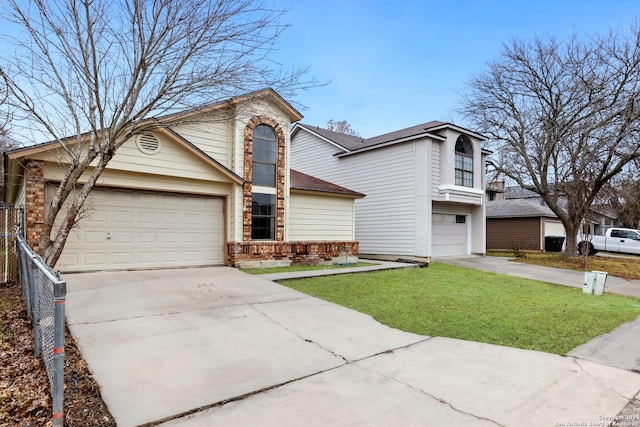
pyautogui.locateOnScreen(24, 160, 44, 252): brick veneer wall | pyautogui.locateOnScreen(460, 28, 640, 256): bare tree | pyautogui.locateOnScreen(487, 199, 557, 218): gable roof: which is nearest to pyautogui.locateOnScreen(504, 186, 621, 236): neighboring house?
pyautogui.locateOnScreen(487, 199, 557, 218): gable roof

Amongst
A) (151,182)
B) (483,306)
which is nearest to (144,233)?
(151,182)

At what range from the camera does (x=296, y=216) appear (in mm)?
12602

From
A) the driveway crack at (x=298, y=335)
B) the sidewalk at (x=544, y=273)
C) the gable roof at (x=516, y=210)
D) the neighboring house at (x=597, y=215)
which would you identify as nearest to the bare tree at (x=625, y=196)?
the neighboring house at (x=597, y=215)

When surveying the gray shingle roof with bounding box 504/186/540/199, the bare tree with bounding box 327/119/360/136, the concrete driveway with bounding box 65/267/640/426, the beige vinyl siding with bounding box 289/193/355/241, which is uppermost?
the bare tree with bounding box 327/119/360/136

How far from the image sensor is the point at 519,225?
Result: 1001 inches

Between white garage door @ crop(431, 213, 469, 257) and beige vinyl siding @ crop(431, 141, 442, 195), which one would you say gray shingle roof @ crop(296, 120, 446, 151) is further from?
white garage door @ crop(431, 213, 469, 257)

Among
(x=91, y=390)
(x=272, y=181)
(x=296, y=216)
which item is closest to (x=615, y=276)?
(x=296, y=216)

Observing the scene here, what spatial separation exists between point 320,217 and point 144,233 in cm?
599

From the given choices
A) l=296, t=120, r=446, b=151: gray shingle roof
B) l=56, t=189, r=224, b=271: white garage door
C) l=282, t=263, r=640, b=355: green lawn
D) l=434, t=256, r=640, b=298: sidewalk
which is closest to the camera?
l=282, t=263, r=640, b=355: green lawn

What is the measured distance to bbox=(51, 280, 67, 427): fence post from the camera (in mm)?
2514

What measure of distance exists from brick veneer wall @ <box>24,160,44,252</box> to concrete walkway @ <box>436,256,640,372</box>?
10.2 meters

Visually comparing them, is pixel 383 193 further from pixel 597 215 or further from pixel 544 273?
pixel 597 215

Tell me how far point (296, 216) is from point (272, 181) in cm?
159

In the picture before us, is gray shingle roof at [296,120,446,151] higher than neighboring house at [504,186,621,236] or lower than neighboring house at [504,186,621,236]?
higher
